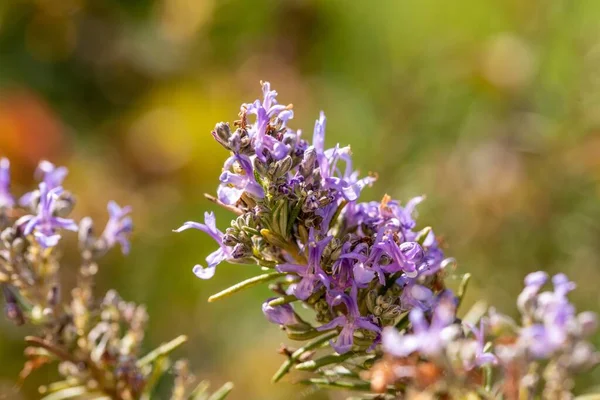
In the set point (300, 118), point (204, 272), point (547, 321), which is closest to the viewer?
point (547, 321)

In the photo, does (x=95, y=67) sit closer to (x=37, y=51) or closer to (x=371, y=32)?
(x=37, y=51)

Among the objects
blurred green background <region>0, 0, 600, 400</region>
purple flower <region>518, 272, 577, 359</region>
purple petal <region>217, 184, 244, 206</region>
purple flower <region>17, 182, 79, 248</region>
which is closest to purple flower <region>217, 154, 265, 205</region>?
purple petal <region>217, 184, 244, 206</region>

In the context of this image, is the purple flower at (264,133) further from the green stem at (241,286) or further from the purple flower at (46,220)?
the purple flower at (46,220)

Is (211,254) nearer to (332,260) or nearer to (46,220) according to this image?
(332,260)

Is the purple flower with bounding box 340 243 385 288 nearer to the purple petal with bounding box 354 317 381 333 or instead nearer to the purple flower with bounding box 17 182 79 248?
the purple petal with bounding box 354 317 381 333

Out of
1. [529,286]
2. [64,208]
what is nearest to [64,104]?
[64,208]

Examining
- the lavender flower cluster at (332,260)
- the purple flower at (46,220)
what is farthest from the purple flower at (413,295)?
the purple flower at (46,220)

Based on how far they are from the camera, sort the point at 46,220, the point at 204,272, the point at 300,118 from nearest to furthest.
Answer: the point at 204,272, the point at 46,220, the point at 300,118

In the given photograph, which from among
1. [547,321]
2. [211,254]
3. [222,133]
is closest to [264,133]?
[222,133]
